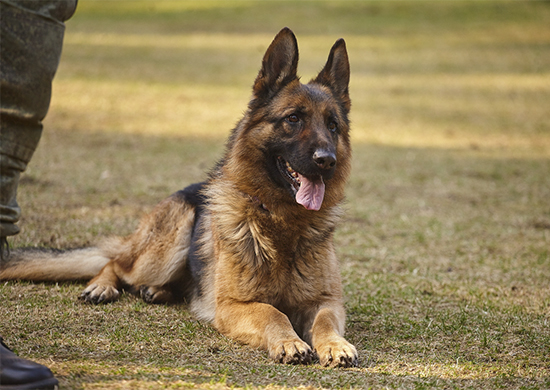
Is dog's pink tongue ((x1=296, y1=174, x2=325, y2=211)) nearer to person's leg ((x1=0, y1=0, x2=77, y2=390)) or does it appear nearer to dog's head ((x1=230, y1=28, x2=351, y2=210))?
dog's head ((x1=230, y1=28, x2=351, y2=210))

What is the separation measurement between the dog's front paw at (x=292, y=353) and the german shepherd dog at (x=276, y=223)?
0.04 meters

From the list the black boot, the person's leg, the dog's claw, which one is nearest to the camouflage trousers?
the person's leg

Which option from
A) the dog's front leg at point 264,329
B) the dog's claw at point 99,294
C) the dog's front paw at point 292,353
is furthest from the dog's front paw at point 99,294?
the dog's front paw at point 292,353

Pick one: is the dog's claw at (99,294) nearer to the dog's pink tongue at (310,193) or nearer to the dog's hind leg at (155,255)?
the dog's hind leg at (155,255)

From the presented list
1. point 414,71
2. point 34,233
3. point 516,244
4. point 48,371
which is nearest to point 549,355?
point 48,371

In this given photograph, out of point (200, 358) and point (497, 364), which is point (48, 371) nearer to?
point (200, 358)

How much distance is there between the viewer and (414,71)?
832 inches

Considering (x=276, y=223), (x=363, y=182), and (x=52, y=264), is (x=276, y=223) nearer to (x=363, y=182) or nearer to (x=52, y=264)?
(x=52, y=264)

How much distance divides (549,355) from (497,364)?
469 mm

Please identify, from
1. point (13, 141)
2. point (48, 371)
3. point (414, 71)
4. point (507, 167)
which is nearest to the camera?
point (48, 371)

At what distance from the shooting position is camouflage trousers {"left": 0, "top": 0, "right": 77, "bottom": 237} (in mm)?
3564

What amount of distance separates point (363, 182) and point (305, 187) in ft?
21.7

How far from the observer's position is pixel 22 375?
2.92m

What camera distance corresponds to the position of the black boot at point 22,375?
2903mm
